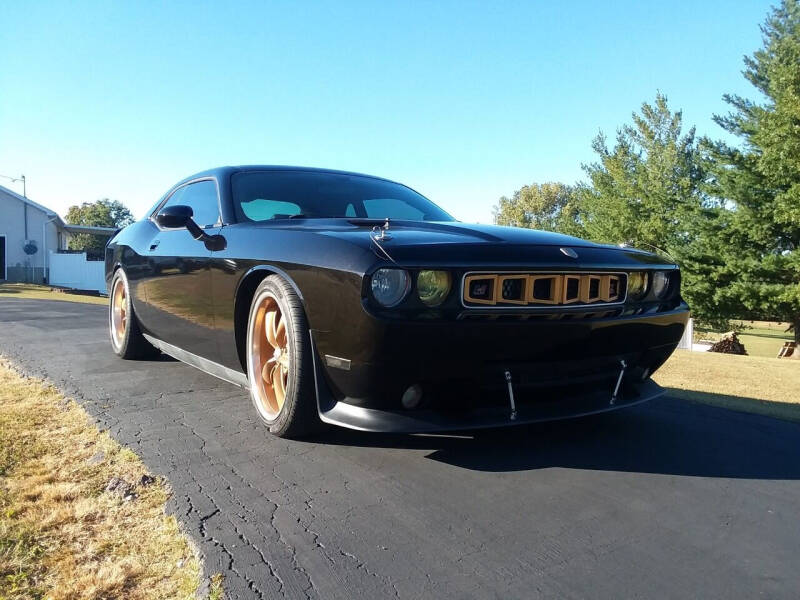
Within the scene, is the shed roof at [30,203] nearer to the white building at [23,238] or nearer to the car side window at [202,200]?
the white building at [23,238]

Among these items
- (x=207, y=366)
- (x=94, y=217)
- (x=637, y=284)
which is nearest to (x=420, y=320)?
(x=637, y=284)

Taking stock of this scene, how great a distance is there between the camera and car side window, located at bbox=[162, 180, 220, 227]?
12.0ft

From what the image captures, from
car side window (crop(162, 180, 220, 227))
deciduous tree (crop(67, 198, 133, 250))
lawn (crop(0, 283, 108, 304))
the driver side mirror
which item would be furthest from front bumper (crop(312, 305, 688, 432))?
deciduous tree (crop(67, 198, 133, 250))

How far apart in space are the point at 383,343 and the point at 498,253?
23.1 inches

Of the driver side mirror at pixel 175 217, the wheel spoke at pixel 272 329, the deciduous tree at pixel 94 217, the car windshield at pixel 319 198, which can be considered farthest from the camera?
the deciduous tree at pixel 94 217

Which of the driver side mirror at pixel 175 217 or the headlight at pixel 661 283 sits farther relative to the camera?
the driver side mirror at pixel 175 217

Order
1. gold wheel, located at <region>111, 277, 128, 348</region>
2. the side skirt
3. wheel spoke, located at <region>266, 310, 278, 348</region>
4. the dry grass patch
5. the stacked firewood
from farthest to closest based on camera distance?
the stacked firewood < gold wheel, located at <region>111, 277, 128, 348</region> < the side skirt < wheel spoke, located at <region>266, 310, 278, 348</region> < the dry grass patch

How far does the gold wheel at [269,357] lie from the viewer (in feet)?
9.20

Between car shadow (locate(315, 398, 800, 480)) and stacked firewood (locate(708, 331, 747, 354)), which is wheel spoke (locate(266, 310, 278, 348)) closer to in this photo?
car shadow (locate(315, 398, 800, 480))

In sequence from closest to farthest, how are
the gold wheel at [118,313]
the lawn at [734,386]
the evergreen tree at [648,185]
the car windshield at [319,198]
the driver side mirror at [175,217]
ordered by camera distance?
1. the driver side mirror at [175,217]
2. the car windshield at [319,198]
3. the lawn at [734,386]
4. the gold wheel at [118,313]
5. the evergreen tree at [648,185]

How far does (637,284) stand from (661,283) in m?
0.24

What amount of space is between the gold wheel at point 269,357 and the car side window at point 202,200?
94 centimetres

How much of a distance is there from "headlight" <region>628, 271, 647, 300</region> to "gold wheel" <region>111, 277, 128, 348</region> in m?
3.89

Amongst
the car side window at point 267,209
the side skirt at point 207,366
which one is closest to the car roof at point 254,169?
the car side window at point 267,209
